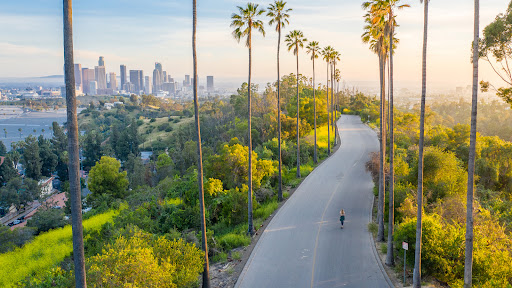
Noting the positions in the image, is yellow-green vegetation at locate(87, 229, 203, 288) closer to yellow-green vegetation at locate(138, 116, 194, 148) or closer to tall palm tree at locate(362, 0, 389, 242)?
tall palm tree at locate(362, 0, 389, 242)

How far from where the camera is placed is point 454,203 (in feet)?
63.0

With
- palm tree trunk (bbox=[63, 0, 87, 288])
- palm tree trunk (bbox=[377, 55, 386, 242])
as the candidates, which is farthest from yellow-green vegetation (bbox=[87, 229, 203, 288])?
palm tree trunk (bbox=[377, 55, 386, 242])

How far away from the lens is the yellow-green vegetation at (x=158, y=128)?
97.8 meters

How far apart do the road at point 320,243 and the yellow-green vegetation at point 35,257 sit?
11.4m

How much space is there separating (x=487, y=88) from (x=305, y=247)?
11629mm

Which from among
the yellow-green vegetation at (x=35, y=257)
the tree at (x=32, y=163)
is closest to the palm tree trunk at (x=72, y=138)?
the yellow-green vegetation at (x=35, y=257)

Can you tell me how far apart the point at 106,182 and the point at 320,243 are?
101ft

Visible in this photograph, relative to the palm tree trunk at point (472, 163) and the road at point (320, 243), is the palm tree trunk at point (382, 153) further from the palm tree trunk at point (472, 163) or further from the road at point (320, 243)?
the palm tree trunk at point (472, 163)

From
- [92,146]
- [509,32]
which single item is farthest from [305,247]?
[92,146]

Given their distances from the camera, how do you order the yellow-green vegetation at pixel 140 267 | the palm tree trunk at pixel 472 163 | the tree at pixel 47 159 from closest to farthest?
the yellow-green vegetation at pixel 140 267 < the palm tree trunk at pixel 472 163 < the tree at pixel 47 159

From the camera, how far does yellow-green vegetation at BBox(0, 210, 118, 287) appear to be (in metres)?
18.3

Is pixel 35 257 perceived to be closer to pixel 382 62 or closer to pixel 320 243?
pixel 320 243

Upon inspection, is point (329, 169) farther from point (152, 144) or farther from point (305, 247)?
point (152, 144)

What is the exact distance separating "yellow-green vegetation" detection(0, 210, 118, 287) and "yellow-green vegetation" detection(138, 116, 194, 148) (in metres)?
70.7
